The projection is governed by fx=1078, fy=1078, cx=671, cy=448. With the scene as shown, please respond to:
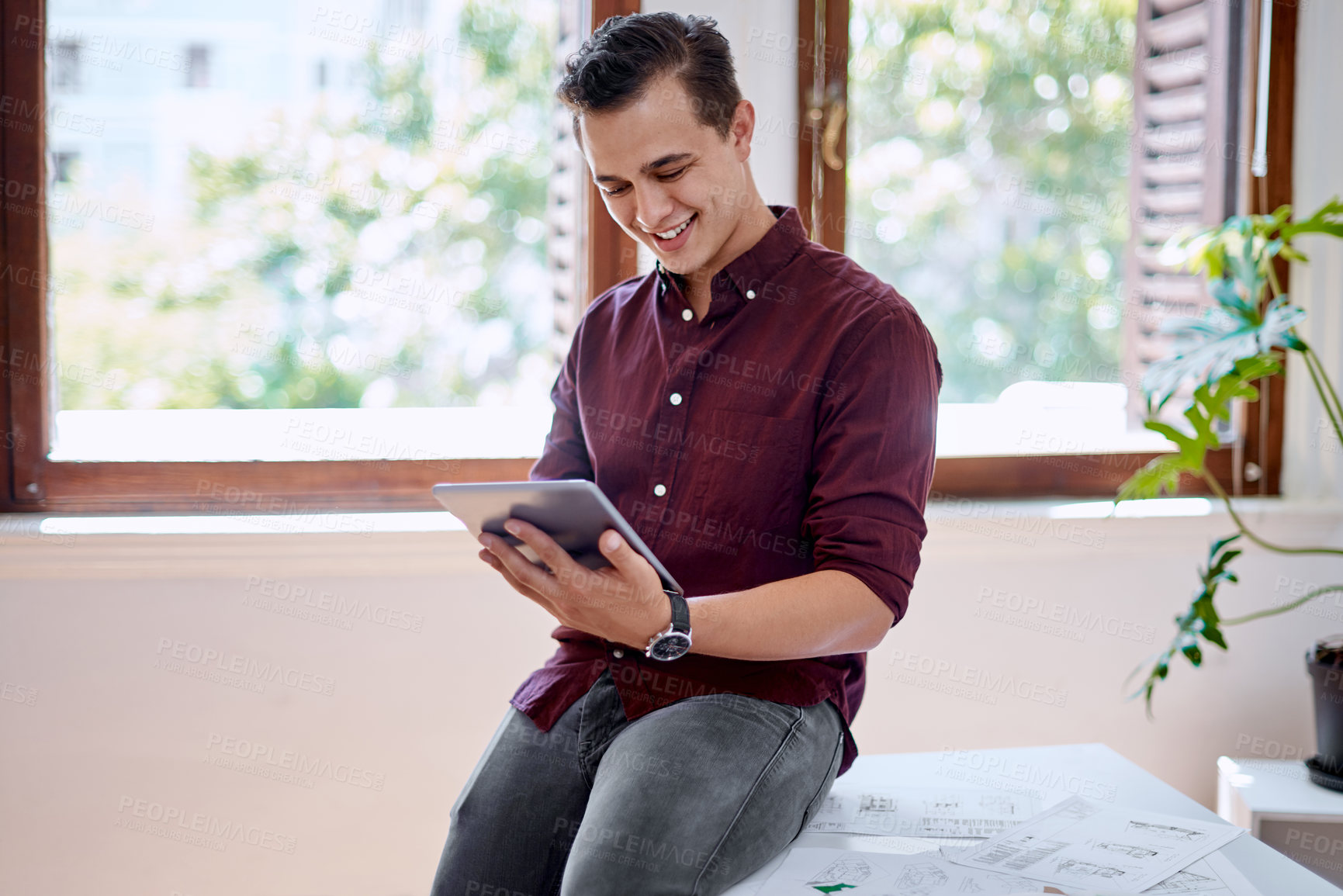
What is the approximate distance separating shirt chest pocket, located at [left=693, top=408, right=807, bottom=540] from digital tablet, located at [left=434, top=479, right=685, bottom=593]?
0.16 metres

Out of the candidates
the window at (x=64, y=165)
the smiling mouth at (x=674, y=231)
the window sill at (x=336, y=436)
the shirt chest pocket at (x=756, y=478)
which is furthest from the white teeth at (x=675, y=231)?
the window at (x=64, y=165)

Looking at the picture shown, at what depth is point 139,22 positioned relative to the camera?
1948 millimetres

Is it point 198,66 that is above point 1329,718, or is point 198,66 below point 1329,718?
above

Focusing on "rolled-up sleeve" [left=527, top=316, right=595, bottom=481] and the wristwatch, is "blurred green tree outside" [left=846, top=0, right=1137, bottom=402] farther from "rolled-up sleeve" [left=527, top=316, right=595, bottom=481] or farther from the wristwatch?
the wristwatch

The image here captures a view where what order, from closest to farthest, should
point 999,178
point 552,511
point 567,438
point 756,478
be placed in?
point 552,511, point 756,478, point 567,438, point 999,178

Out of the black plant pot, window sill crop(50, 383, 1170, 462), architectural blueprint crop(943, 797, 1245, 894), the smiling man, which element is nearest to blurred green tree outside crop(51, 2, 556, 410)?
window sill crop(50, 383, 1170, 462)

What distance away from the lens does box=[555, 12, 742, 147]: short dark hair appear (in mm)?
1229

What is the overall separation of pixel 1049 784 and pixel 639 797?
0.65m

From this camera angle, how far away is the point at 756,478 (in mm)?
1232

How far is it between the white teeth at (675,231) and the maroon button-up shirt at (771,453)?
0.24 feet

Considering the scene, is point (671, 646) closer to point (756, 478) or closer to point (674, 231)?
point (756, 478)

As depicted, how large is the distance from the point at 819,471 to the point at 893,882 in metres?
0.44

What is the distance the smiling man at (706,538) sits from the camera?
1.09 metres

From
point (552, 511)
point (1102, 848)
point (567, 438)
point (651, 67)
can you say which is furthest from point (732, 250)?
point (1102, 848)
